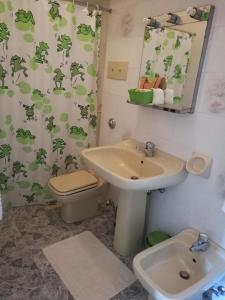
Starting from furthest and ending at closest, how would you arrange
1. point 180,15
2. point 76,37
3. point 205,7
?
1. point 76,37
2. point 180,15
3. point 205,7

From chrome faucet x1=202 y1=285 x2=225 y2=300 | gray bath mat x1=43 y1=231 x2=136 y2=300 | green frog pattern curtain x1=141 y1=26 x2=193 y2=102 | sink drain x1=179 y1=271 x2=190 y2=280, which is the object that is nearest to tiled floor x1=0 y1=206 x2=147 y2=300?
gray bath mat x1=43 y1=231 x2=136 y2=300

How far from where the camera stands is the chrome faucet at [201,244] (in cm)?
140

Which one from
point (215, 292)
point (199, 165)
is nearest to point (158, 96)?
point (199, 165)

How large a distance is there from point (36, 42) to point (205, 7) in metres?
1.27

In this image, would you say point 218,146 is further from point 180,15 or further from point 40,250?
point 40,250

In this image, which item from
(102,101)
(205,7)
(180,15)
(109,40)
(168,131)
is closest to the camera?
(205,7)

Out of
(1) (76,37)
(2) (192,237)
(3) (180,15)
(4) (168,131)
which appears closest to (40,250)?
(2) (192,237)

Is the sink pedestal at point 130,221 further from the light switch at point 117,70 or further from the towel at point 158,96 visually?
the light switch at point 117,70

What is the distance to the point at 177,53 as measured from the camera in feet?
5.23

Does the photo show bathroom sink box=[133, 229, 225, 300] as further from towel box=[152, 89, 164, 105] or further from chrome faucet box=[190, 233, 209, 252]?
towel box=[152, 89, 164, 105]

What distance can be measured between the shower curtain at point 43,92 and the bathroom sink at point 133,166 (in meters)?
0.57

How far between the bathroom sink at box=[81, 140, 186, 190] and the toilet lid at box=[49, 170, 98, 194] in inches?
13.9

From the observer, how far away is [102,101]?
240 cm

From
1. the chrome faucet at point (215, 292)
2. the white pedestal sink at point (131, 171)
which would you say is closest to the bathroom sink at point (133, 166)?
the white pedestal sink at point (131, 171)
